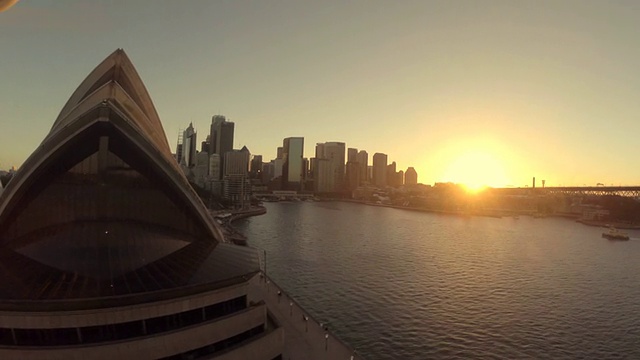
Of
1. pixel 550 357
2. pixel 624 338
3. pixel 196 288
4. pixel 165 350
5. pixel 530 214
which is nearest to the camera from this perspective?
pixel 165 350

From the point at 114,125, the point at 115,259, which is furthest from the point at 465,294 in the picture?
the point at 114,125

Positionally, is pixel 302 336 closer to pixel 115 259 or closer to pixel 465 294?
pixel 115 259

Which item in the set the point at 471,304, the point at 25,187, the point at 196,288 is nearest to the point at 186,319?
the point at 196,288

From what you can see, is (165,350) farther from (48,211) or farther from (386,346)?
(386,346)

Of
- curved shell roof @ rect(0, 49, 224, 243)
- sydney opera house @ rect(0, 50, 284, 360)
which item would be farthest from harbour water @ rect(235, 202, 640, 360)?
curved shell roof @ rect(0, 49, 224, 243)

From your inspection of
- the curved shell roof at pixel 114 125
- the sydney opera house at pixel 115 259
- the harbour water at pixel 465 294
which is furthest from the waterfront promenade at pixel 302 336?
the curved shell roof at pixel 114 125

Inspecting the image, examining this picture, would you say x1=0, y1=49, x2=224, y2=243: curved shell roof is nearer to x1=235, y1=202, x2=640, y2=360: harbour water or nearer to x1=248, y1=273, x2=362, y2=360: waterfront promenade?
x1=248, y1=273, x2=362, y2=360: waterfront promenade
